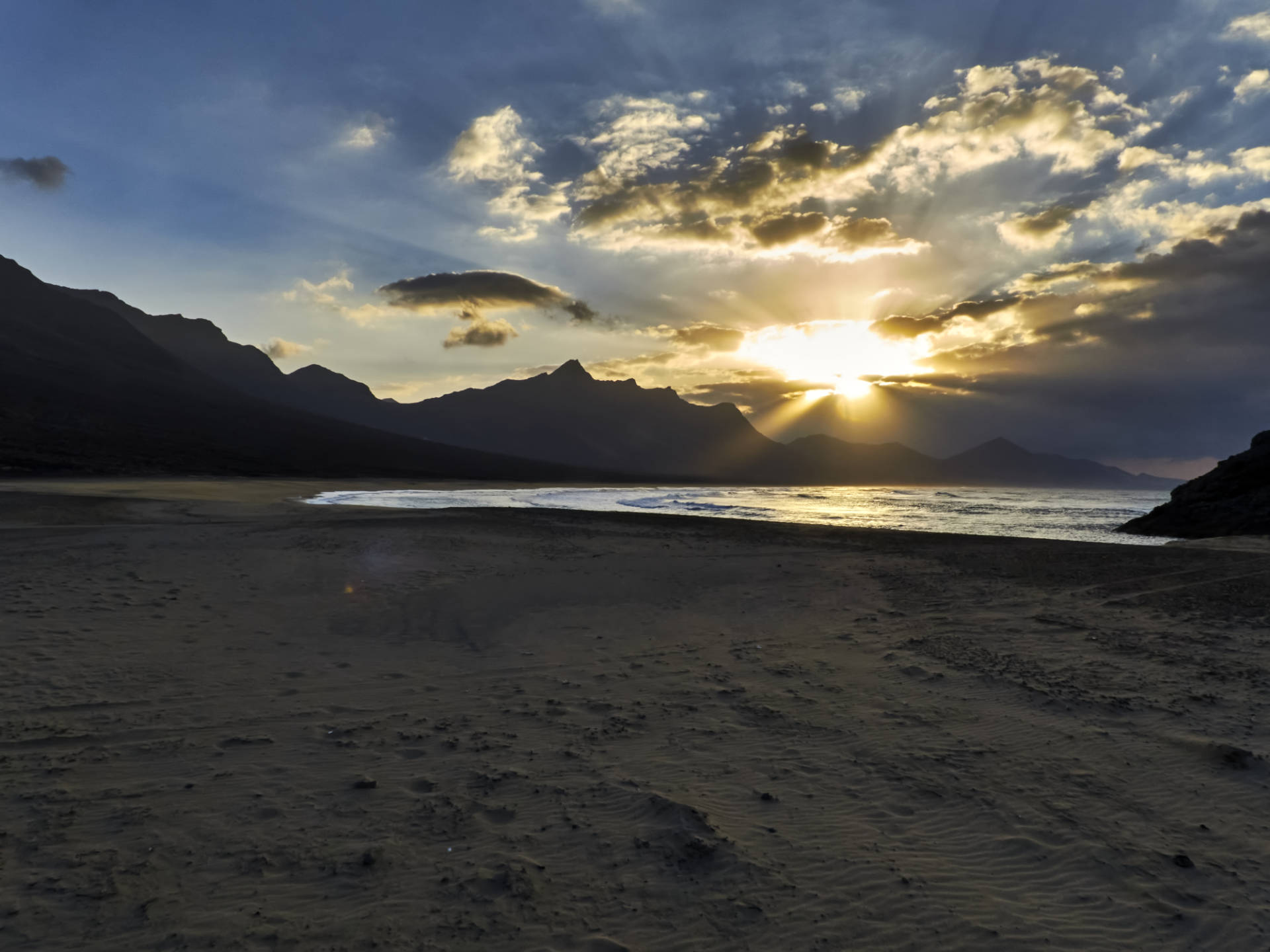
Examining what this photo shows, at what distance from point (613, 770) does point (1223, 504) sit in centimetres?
3850

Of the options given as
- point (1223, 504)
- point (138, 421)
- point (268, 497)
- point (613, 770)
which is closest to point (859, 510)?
point (1223, 504)

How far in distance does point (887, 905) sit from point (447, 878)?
2813 millimetres

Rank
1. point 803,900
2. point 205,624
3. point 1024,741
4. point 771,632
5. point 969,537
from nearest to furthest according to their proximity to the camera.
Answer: point 803,900 → point 1024,741 → point 205,624 → point 771,632 → point 969,537

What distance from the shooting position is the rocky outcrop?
2884cm

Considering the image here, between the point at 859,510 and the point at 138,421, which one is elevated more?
the point at 138,421

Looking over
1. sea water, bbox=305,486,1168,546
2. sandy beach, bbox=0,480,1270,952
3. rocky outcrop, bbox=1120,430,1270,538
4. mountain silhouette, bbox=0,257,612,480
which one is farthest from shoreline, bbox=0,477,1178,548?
sandy beach, bbox=0,480,1270,952

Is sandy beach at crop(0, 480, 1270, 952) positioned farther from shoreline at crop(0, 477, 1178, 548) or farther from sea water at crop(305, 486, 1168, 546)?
sea water at crop(305, 486, 1168, 546)

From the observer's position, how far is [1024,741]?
20.8ft

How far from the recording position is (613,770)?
5.47 m

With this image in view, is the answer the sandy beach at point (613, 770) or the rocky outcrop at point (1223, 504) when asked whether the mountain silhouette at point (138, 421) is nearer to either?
the sandy beach at point (613, 770)

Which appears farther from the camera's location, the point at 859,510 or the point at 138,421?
the point at 138,421

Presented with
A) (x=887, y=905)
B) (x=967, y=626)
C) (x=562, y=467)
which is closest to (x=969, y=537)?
(x=967, y=626)

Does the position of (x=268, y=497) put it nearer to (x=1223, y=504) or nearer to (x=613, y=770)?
(x=613, y=770)

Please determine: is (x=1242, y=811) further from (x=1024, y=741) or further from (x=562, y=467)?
(x=562, y=467)
